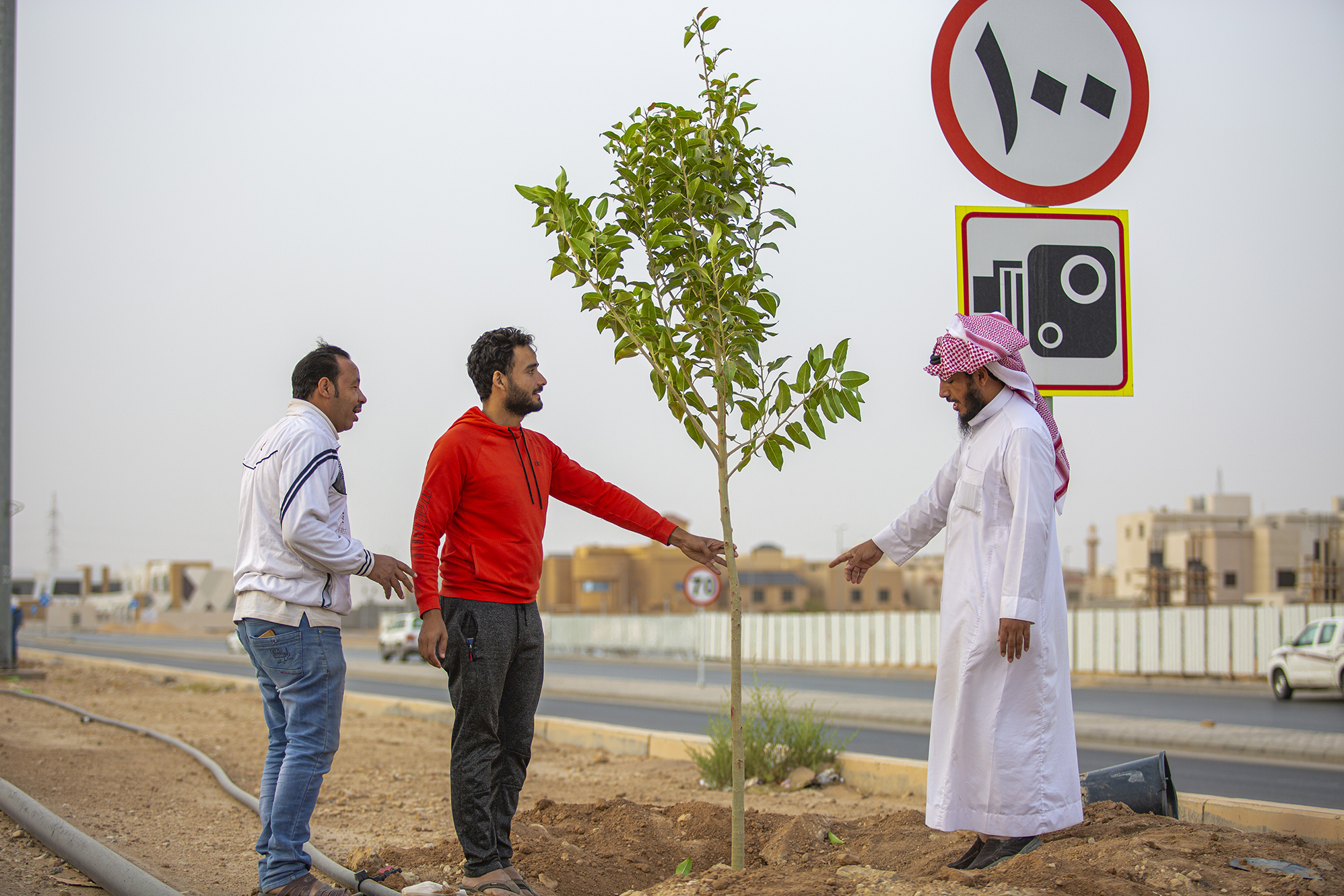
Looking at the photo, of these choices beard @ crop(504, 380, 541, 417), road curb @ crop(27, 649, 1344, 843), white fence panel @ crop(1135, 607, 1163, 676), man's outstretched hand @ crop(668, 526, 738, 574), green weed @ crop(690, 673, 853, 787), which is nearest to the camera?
beard @ crop(504, 380, 541, 417)

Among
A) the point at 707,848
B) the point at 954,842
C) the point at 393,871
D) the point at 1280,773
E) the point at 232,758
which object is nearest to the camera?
the point at 393,871

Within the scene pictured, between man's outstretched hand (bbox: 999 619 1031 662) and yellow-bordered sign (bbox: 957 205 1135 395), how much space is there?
48.0 inches

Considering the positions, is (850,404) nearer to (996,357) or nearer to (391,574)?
(996,357)

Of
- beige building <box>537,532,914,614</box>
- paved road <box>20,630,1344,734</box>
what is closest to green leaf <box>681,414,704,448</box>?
paved road <box>20,630,1344,734</box>

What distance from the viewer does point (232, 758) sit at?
8094mm

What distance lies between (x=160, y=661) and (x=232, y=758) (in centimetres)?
2781

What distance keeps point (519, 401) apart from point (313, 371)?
29.5 inches

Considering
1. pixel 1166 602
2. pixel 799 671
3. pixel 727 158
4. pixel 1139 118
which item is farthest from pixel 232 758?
pixel 1166 602

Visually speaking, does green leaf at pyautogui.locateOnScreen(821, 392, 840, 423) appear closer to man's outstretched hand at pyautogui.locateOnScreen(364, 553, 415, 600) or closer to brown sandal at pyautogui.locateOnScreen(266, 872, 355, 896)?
man's outstretched hand at pyautogui.locateOnScreen(364, 553, 415, 600)

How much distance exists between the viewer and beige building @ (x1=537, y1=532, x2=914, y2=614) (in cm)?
6881

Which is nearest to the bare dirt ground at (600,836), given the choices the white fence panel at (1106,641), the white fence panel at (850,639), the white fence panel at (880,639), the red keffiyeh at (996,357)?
the red keffiyeh at (996,357)

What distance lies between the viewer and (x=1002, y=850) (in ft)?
12.7

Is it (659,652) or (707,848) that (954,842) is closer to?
(707,848)

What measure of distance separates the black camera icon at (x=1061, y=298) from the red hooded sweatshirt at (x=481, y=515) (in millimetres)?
1734
